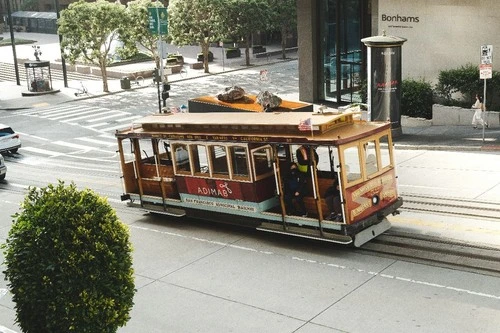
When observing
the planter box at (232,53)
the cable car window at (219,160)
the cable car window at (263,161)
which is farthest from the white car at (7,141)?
the planter box at (232,53)

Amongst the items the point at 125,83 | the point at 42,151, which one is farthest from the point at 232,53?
the point at 42,151

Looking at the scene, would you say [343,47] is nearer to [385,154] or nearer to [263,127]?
[385,154]

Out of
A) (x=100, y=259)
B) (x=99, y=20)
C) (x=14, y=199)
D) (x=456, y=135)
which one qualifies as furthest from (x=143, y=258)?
(x=99, y=20)

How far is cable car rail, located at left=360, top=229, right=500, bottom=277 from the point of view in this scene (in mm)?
13297

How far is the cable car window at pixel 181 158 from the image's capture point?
17.2 m

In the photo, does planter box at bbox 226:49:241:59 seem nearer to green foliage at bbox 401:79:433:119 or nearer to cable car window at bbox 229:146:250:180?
green foliage at bbox 401:79:433:119

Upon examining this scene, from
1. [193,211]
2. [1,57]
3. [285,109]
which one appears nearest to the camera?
[193,211]

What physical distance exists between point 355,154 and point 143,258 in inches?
211

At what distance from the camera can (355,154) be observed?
15828mm

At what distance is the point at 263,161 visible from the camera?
15.8m

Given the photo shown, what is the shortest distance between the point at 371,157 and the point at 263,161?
2.45m

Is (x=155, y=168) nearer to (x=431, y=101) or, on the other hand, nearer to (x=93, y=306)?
(x=93, y=306)

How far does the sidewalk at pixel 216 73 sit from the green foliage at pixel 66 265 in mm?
16914

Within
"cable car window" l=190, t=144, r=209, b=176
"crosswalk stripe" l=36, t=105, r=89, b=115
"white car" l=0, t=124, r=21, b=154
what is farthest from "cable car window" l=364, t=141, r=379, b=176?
"crosswalk stripe" l=36, t=105, r=89, b=115
